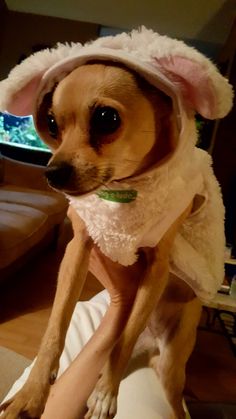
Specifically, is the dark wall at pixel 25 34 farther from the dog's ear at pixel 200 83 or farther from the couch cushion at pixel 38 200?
the dog's ear at pixel 200 83

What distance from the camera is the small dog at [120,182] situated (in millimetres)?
610

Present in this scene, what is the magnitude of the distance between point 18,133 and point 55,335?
4268 millimetres

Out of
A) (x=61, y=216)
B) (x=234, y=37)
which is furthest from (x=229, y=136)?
(x=61, y=216)

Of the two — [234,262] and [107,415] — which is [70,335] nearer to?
[107,415]

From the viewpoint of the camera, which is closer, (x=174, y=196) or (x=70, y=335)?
(x=174, y=196)

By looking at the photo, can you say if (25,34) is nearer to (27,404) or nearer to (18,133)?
(18,133)

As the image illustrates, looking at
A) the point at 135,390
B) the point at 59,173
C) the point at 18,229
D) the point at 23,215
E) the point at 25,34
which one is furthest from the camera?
the point at 25,34

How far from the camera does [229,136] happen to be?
3783 mm

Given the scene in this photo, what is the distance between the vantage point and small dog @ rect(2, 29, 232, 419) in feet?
2.00

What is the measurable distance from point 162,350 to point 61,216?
2.55 m

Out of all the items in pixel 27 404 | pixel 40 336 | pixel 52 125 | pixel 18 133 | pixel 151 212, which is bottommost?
pixel 40 336

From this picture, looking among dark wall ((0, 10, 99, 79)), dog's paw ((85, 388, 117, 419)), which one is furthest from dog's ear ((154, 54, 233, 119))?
dark wall ((0, 10, 99, 79))

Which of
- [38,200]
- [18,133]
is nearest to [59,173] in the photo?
[38,200]

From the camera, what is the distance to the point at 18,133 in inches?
187
